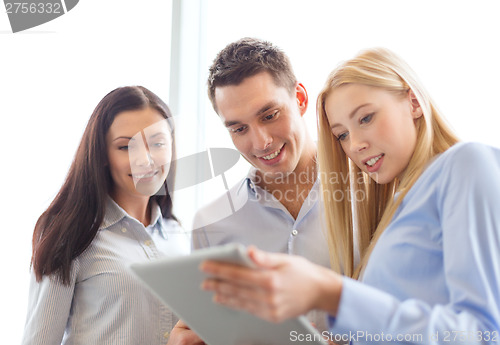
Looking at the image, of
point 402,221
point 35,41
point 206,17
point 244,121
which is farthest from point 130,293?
point 206,17

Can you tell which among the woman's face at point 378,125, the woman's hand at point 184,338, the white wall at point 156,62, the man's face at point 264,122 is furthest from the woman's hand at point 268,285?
the white wall at point 156,62

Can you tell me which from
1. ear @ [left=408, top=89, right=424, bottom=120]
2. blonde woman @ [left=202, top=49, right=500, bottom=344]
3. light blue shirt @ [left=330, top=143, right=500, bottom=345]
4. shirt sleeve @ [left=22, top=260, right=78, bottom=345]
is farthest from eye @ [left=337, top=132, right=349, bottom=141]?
shirt sleeve @ [left=22, top=260, right=78, bottom=345]

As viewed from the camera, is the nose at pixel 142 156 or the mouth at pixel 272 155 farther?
the nose at pixel 142 156

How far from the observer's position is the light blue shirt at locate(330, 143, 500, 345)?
712 mm

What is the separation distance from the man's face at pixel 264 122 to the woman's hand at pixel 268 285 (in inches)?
27.9

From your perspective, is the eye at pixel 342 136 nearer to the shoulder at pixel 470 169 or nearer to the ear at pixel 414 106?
the ear at pixel 414 106

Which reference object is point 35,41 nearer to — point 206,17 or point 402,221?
point 206,17

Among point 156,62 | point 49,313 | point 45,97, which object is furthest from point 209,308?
point 156,62

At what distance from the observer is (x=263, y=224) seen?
138 cm

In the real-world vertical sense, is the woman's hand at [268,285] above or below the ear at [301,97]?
below

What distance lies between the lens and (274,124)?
1.35m

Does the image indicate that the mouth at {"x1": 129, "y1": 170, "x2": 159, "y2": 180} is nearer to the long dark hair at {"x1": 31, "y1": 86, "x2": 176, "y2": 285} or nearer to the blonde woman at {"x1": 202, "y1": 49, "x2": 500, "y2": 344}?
the long dark hair at {"x1": 31, "y1": 86, "x2": 176, "y2": 285}

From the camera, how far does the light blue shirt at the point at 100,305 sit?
131cm

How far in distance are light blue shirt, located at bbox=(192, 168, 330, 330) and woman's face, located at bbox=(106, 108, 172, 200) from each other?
0.23 meters
